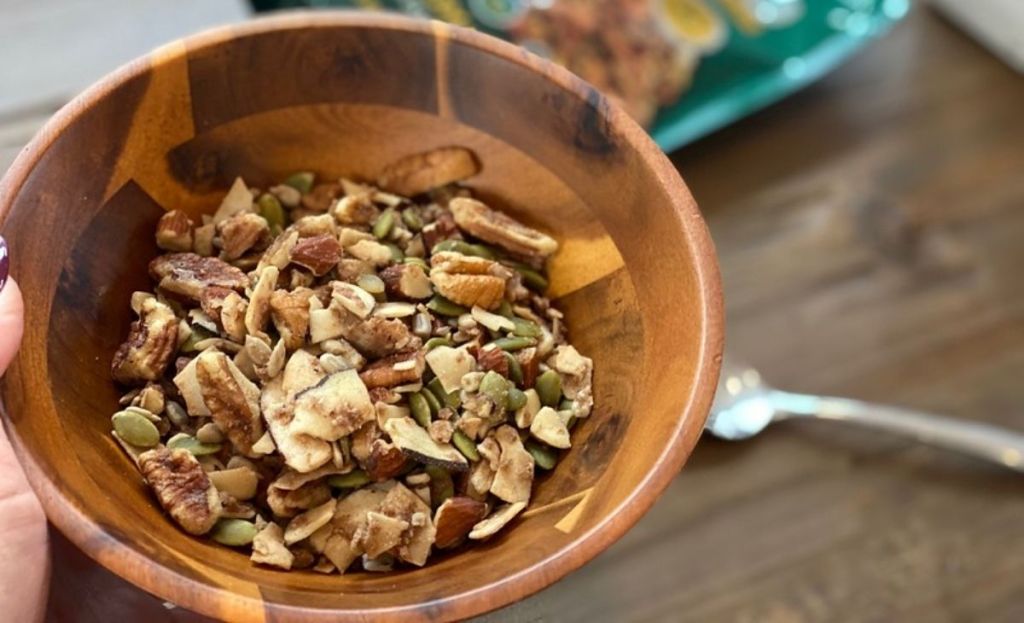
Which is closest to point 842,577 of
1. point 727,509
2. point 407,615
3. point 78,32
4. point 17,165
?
point 727,509

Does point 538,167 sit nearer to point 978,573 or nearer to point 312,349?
point 312,349

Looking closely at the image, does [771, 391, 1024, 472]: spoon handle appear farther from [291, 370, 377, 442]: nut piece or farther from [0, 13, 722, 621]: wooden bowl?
[291, 370, 377, 442]: nut piece

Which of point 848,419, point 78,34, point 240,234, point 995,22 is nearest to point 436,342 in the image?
point 240,234

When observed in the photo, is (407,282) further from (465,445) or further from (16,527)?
(16,527)

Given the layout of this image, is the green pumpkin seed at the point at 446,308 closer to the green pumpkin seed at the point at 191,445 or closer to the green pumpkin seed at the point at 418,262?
the green pumpkin seed at the point at 418,262

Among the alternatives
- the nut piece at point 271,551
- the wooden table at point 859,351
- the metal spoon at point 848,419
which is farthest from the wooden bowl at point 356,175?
the metal spoon at point 848,419
